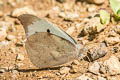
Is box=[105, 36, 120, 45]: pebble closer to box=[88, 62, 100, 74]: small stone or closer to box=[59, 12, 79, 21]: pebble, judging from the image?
box=[88, 62, 100, 74]: small stone

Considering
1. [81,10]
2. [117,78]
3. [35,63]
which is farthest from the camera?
[81,10]

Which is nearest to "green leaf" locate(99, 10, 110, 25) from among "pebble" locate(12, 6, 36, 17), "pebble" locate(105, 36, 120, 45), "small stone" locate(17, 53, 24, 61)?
"pebble" locate(105, 36, 120, 45)

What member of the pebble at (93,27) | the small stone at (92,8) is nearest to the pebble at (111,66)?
the pebble at (93,27)

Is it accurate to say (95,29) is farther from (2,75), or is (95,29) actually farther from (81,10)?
(2,75)

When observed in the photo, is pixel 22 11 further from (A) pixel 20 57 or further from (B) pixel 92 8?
(A) pixel 20 57

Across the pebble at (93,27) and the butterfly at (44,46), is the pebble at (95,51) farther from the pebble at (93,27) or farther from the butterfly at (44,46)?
the pebble at (93,27)

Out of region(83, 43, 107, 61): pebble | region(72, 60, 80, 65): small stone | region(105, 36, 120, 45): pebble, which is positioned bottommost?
region(72, 60, 80, 65): small stone

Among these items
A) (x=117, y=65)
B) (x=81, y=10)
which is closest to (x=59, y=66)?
(x=117, y=65)
